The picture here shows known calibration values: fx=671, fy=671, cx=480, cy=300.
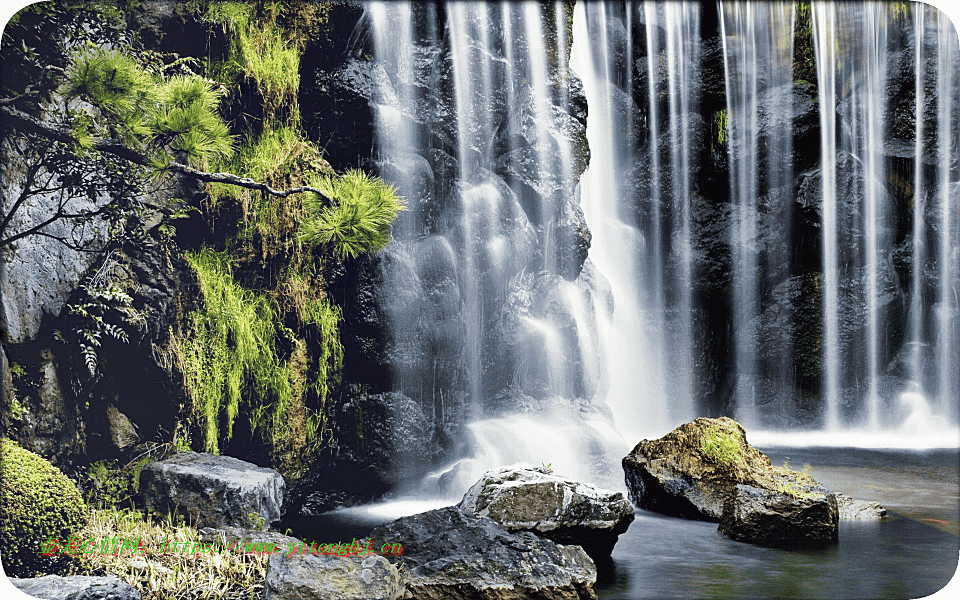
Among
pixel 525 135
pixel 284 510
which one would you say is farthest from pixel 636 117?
pixel 284 510

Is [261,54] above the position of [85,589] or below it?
above

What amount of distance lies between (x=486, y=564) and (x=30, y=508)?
2.79m

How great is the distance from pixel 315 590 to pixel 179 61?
11.5 ft

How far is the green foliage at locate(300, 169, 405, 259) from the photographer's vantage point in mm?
4801

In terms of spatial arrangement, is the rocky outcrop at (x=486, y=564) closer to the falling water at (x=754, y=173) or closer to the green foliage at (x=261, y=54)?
the green foliage at (x=261, y=54)

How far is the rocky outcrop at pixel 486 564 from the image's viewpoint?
10.7ft

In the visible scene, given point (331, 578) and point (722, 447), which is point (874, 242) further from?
point (331, 578)

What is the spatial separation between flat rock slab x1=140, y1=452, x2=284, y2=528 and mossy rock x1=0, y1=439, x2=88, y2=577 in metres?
0.41

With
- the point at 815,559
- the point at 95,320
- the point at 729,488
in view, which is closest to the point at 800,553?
the point at 815,559

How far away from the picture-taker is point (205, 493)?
415 centimetres

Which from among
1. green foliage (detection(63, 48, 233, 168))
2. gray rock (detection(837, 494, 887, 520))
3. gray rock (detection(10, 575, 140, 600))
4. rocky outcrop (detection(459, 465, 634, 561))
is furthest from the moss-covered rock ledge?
green foliage (detection(63, 48, 233, 168))

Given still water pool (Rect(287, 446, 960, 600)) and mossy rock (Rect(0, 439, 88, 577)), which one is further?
mossy rock (Rect(0, 439, 88, 577))

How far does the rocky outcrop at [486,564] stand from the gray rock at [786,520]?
1.22 m

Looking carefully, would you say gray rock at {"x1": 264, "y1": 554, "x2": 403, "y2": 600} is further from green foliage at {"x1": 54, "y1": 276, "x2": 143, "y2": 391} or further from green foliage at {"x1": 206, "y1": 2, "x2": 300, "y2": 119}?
green foliage at {"x1": 206, "y1": 2, "x2": 300, "y2": 119}
